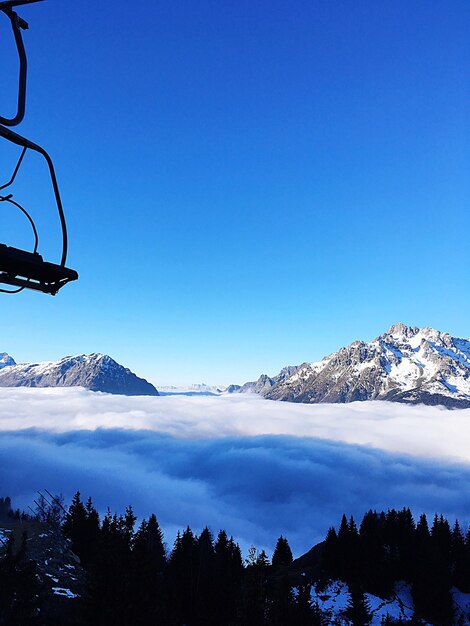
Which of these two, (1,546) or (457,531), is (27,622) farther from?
(457,531)

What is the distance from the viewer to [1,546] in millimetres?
48438

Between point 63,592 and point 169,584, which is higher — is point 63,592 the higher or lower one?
the higher one

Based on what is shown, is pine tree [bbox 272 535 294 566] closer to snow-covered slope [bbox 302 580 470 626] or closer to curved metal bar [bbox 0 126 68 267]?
snow-covered slope [bbox 302 580 470 626]

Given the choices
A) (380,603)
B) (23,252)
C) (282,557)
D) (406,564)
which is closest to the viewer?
(23,252)

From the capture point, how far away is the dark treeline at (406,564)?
61.1m

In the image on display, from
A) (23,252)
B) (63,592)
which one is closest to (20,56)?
(23,252)

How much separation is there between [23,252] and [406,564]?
87.2 m

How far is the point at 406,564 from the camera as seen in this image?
228ft

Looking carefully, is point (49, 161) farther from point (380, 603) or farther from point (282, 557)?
point (282, 557)

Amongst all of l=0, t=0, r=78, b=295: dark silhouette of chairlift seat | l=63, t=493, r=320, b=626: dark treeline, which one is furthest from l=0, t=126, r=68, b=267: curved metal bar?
l=63, t=493, r=320, b=626: dark treeline

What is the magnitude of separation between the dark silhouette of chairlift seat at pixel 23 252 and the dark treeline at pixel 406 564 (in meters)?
71.6

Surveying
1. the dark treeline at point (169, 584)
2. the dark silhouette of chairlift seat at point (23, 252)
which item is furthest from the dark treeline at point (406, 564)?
the dark silhouette of chairlift seat at point (23, 252)

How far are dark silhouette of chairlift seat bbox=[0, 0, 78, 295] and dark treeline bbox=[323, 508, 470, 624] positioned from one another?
235 feet

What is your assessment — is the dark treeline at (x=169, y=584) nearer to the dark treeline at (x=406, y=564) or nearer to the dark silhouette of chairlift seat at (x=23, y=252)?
the dark treeline at (x=406, y=564)
